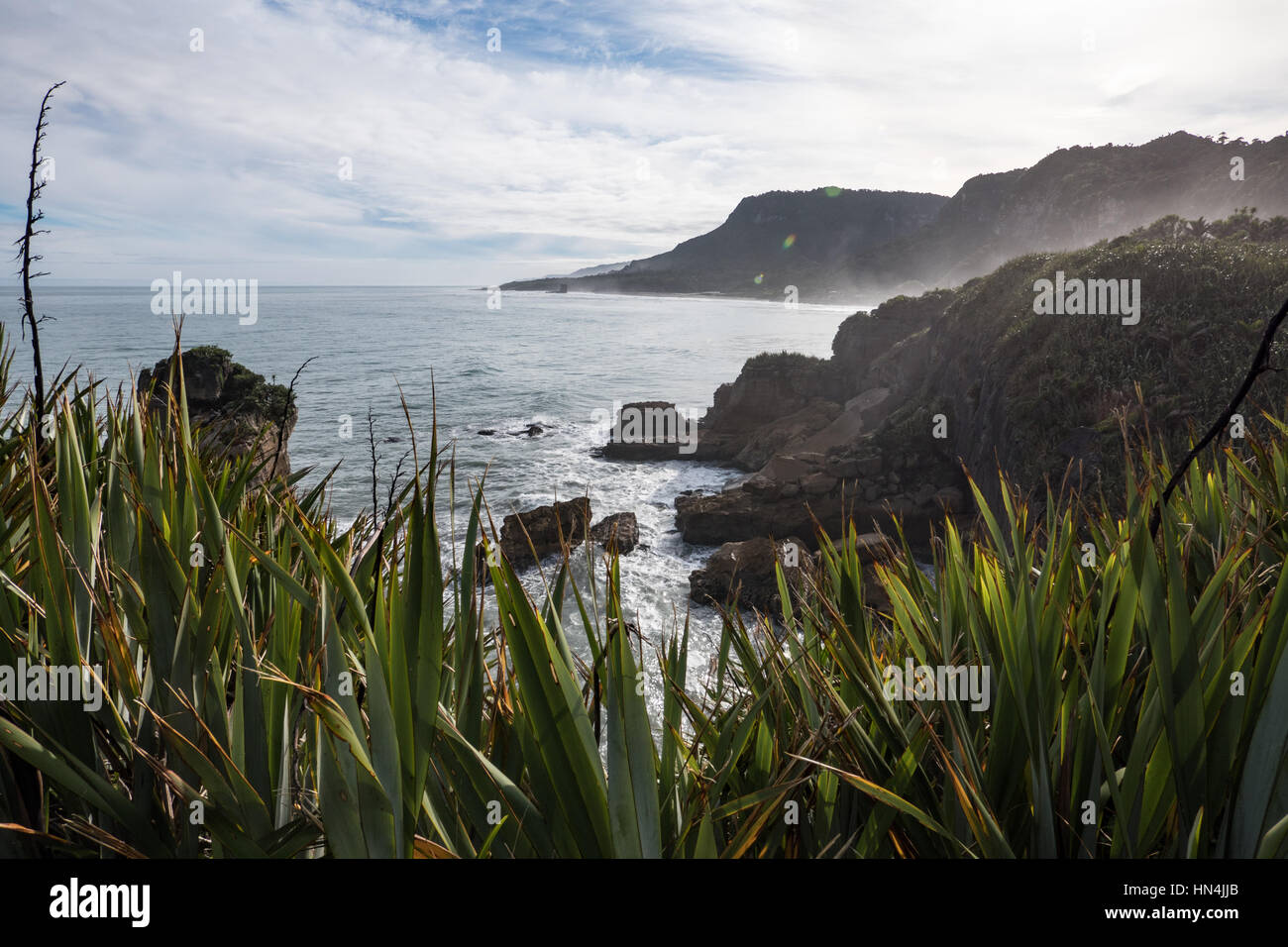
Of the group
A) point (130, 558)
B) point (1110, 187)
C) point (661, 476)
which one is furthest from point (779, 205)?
point (130, 558)

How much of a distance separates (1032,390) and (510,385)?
39997mm

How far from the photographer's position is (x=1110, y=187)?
5809 centimetres

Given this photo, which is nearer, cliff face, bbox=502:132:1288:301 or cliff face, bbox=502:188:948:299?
cliff face, bbox=502:132:1288:301

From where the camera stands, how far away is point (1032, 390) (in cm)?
1708

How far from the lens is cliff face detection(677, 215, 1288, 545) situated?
47.8 ft

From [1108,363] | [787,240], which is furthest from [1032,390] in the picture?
[787,240]

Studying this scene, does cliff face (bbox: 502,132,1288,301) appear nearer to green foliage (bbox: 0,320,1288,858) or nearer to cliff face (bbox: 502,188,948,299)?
cliff face (bbox: 502,188,948,299)

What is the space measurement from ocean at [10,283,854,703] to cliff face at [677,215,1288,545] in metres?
3.56

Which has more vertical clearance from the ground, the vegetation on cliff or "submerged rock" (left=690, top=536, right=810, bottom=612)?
Answer: the vegetation on cliff

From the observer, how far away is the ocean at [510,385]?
19.0 metres

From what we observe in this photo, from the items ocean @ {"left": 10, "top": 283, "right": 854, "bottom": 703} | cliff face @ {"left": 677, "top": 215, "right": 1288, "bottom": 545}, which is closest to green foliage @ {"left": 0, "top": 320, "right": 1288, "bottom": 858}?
ocean @ {"left": 10, "top": 283, "right": 854, "bottom": 703}

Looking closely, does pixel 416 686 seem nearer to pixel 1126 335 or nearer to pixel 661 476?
pixel 1126 335

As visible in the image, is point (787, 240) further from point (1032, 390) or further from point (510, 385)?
point (1032, 390)

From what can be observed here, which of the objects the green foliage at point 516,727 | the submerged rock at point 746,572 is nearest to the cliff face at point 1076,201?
the submerged rock at point 746,572
